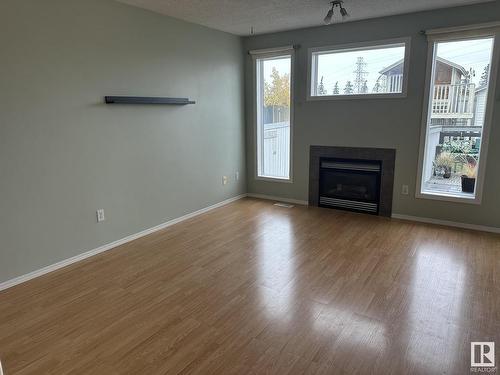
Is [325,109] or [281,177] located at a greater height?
[325,109]

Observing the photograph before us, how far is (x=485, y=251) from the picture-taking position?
3398mm

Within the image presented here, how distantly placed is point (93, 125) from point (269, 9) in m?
2.21

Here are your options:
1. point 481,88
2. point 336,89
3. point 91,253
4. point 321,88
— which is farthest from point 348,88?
point 91,253

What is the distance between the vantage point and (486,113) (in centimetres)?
374

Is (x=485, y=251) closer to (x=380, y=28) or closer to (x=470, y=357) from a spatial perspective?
(x=470, y=357)

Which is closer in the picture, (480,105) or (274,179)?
(480,105)

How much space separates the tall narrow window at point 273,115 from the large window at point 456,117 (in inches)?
74.1

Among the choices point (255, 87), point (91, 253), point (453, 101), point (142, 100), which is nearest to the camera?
point (91, 253)

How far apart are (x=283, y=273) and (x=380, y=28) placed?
3206 mm

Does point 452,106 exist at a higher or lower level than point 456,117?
higher

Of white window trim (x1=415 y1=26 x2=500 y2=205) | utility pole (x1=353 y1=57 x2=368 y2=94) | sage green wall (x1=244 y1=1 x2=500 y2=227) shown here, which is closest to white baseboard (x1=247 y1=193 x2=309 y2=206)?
sage green wall (x1=244 y1=1 x2=500 y2=227)

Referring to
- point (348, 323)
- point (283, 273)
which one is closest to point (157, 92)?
point (283, 273)

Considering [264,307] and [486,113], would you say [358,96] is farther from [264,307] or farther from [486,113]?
[264,307]

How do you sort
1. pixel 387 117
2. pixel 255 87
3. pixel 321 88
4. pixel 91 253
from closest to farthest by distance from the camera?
pixel 91 253 → pixel 387 117 → pixel 321 88 → pixel 255 87
